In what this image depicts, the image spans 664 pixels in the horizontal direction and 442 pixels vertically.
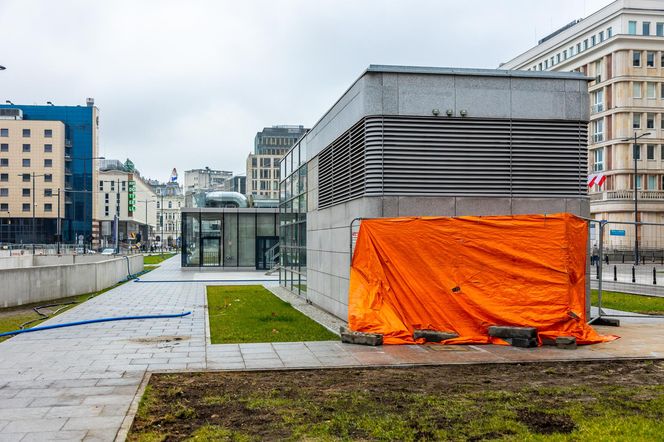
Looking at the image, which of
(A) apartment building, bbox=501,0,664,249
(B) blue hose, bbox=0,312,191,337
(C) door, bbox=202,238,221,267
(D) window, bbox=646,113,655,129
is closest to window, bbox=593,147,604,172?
(A) apartment building, bbox=501,0,664,249

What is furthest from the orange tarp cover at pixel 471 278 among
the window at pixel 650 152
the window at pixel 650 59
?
the window at pixel 650 59

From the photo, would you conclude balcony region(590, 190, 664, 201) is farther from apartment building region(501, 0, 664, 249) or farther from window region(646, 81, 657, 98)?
window region(646, 81, 657, 98)

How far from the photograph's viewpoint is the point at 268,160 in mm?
143875

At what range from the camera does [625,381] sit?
29.2 ft

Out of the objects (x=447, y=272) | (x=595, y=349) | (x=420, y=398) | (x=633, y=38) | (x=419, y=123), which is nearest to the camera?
(x=420, y=398)

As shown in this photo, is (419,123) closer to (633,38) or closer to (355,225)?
(355,225)

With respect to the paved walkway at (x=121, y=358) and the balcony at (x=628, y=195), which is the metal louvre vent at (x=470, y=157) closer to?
the paved walkway at (x=121, y=358)

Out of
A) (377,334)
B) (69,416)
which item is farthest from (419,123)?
(69,416)

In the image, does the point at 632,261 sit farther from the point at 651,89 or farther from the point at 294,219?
the point at 651,89

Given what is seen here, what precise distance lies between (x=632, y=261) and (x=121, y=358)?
23862 millimetres

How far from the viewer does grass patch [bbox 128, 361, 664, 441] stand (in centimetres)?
649

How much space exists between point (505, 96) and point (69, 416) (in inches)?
451

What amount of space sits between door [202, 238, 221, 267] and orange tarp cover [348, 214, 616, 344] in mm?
34801

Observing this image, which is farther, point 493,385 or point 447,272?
point 447,272
